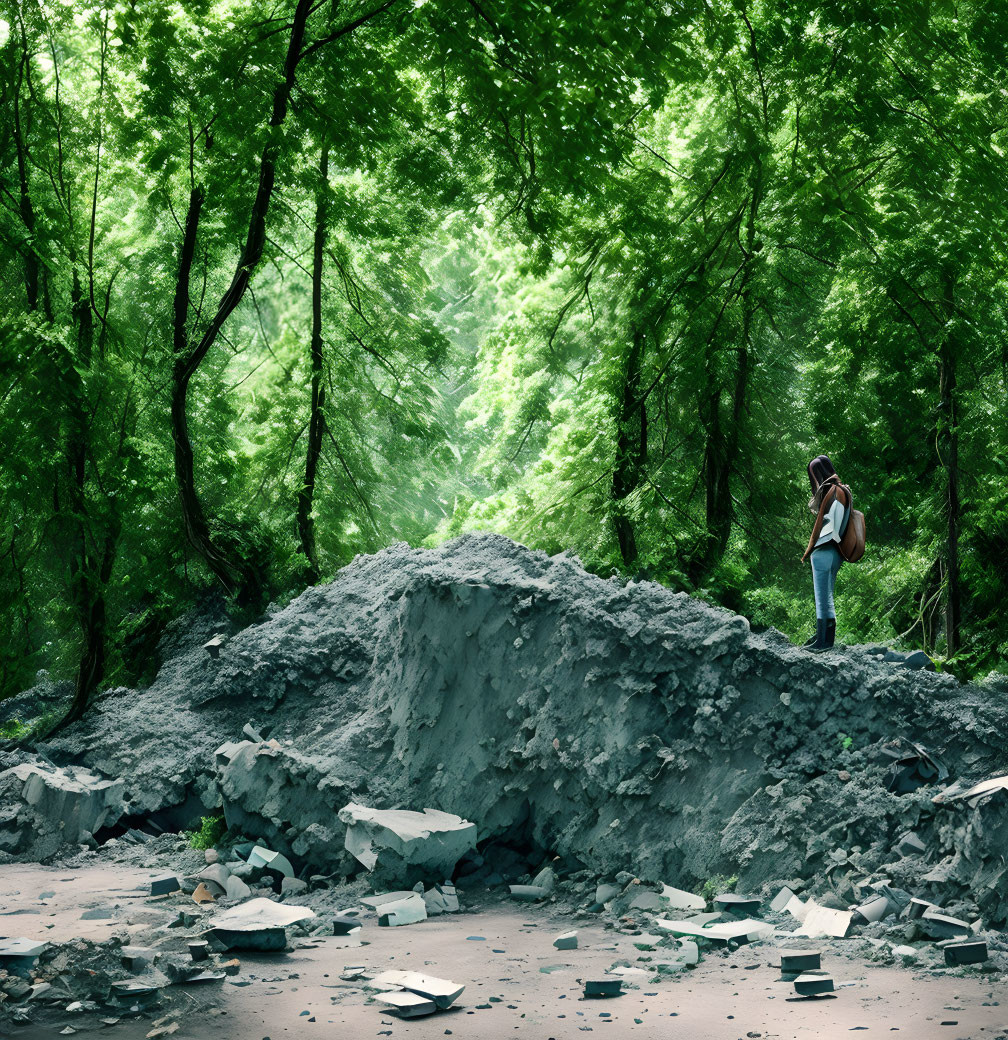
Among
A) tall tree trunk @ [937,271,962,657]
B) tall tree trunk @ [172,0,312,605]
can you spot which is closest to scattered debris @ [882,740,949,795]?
tall tree trunk @ [937,271,962,657]

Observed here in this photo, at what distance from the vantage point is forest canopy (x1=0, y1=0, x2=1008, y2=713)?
24.2 ft

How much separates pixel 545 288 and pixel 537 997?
37.1 feet

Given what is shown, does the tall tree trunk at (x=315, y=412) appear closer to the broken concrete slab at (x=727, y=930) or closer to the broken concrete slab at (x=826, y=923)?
the broken concrete slab at (x=727, y=930)

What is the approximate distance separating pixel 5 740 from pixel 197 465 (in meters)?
3.75

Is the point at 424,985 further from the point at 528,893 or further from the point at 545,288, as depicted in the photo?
the point at 545,288

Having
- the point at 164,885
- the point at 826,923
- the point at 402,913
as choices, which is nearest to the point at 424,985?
the point at 402,913

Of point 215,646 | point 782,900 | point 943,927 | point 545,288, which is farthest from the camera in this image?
point 545,288

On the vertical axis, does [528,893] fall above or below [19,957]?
below

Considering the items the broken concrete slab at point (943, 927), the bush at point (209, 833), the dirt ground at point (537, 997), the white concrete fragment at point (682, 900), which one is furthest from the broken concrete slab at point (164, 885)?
the broken concrete slab at point (943, 927)

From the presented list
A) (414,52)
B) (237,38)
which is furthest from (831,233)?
(237,38)

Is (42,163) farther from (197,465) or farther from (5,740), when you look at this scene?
(5,740)

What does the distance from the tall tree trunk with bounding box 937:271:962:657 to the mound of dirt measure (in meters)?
3.78

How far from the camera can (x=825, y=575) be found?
7516mm

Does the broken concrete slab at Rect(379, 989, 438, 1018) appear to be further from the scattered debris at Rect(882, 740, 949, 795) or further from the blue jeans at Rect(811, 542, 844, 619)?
the blue jeans at Rect(811, 542, 844, 619)
